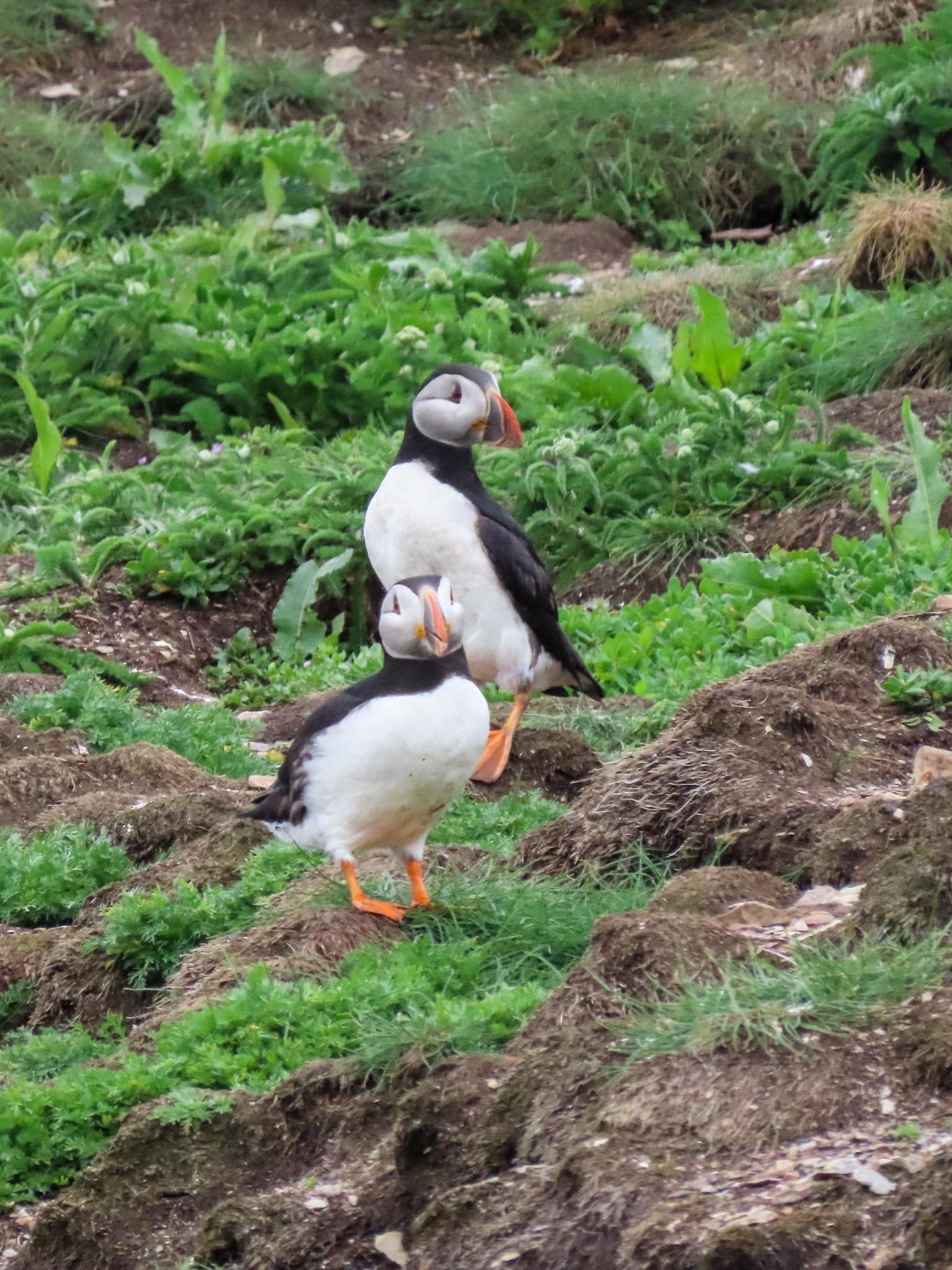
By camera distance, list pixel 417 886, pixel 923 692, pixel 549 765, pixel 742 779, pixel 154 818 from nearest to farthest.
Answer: pixel 417 886, pixel 742 779, pixel 923 692, pixel 154 818, pixel 549 765

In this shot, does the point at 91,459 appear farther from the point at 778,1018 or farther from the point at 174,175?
the point at 778,1018

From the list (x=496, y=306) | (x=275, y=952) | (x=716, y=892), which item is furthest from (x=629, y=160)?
(x=716, y=892)

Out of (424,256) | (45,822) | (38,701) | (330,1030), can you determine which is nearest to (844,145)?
(424,256)

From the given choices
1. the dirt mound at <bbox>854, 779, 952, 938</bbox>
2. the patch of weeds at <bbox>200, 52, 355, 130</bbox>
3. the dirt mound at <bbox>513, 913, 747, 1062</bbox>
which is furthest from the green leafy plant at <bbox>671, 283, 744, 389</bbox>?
the patch of weeds at <bbox>200, 52, 355, 130</bbox>

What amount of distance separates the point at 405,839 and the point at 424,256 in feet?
24.1

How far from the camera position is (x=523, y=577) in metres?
5.98

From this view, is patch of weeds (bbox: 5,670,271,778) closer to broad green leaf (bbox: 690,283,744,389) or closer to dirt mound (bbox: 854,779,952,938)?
dirt mound (bbox: 854,779,952,938)

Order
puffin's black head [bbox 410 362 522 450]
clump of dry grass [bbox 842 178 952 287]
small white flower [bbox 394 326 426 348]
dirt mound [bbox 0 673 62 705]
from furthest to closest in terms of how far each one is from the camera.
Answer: clump of dry grass [bbox 842 178 952 287]
small white flower [bbox 394 326 426 348]
dirt mound [bbox 0 673 62 705]
puffin's black head [bbox 410 362 522 450]

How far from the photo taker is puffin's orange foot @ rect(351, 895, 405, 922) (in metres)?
4.12

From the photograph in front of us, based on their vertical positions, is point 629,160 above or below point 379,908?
below

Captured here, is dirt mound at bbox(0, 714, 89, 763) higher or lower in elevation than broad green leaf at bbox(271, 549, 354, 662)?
higher

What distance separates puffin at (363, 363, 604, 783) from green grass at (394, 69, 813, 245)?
7.26 metres

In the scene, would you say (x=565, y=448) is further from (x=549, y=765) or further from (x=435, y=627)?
(x=435, y=627)

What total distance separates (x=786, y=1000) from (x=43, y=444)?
6.38 m
